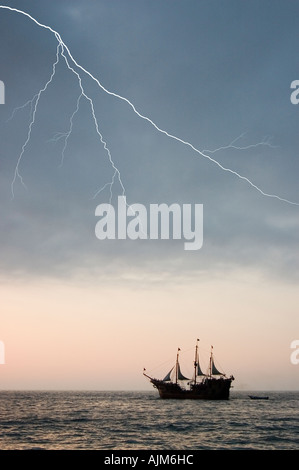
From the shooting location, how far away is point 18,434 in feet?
153

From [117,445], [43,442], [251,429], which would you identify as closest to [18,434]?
[43,442]
